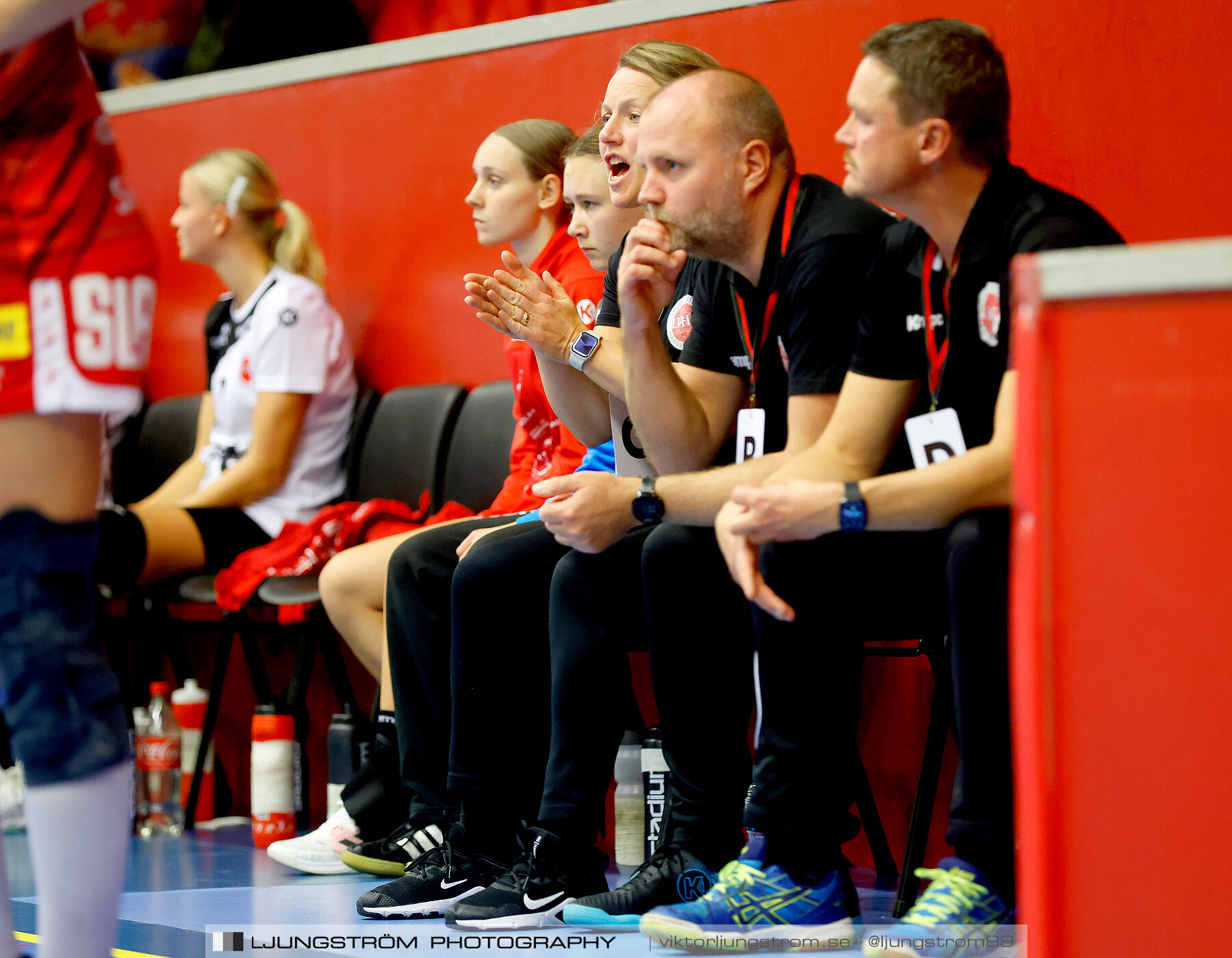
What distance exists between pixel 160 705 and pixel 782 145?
6.52 ft

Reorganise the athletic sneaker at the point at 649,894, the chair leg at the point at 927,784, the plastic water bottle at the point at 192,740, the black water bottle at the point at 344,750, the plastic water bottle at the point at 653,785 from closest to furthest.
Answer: the athletic sneaker at the point at 649,894 < the chair leg at the point at 927,784 < the plastic water bottle at the point at 653,785 < the black water bottle at the point at 344,750 < the plastic water bottle at the point at 192,740

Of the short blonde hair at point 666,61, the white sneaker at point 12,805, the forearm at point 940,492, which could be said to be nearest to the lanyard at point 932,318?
the forearm at point 940,492

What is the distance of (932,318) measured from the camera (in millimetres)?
1700

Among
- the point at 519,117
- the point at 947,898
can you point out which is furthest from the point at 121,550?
the point at 947,898

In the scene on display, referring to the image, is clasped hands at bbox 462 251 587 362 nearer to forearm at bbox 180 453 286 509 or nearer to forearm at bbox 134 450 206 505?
forearm at bbox 180 453 286 509

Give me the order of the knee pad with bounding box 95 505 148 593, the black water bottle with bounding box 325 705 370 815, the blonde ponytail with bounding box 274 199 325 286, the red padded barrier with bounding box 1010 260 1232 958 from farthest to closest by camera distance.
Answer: the blonde ponytail with bounding box 274 199 325 286 < the knee pad with bounding box 95 505 148 593 < the black water bottle with bounding box 325 705 370 815 < the red padded barrier with bounding box 1010 260 1232 958

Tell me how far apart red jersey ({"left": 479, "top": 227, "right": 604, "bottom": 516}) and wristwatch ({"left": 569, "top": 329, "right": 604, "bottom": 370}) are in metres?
0.29

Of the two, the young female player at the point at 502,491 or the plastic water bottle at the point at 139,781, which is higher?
the young female player at the point at 502,491

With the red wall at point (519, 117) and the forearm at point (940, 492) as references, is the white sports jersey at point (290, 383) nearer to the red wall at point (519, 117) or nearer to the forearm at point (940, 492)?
the red wall at point (519, 117)

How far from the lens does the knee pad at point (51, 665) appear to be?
4.11 feet

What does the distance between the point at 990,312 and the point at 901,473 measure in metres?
0.23

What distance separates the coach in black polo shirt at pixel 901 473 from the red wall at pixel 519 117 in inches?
33.7

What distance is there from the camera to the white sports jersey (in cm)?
327

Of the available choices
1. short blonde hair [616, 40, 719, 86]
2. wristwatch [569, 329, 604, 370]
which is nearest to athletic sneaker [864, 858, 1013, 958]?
wristwatch [569, 329, 604, 370]
